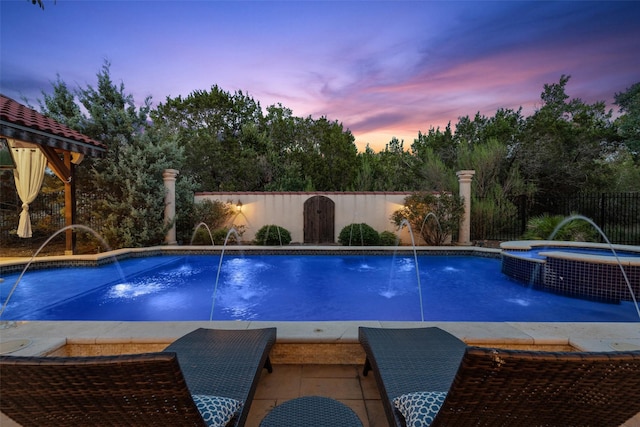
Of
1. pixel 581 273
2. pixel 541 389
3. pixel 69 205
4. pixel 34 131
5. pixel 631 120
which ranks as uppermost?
pixel 631 120

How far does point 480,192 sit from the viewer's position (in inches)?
497

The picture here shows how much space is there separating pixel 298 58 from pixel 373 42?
10.1ft

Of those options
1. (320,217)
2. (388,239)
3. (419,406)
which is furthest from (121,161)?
(419,406)

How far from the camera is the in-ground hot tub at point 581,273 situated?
544cm

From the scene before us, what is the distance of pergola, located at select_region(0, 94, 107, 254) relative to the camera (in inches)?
238

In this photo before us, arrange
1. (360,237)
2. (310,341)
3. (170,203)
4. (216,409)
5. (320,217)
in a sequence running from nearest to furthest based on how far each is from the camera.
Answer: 1. (216,409)
2. (310,341)
3. (360,237)
4. (170,203)
5. (320,217)

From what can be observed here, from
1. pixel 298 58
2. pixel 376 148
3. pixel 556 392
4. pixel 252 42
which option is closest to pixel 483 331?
pixel 556 392

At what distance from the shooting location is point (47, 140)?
6.73 meters

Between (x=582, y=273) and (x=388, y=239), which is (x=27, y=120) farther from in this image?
(x=582, y=273)

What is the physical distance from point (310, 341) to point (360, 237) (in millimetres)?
7595

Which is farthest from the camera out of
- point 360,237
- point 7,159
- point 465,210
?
point 465,210

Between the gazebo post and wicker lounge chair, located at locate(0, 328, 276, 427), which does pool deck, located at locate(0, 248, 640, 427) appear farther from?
the gazebo post

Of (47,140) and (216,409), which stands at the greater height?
(47,140)

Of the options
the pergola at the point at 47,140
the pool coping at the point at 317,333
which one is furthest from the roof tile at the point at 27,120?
the pool coping at the point at 317,333
